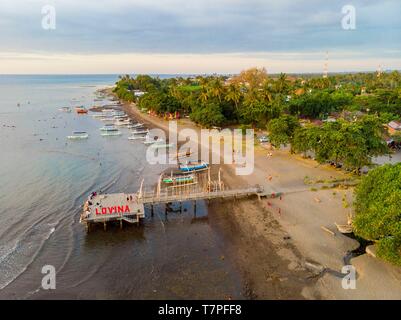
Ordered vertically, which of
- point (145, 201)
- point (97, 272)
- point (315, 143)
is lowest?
point (97, 272)

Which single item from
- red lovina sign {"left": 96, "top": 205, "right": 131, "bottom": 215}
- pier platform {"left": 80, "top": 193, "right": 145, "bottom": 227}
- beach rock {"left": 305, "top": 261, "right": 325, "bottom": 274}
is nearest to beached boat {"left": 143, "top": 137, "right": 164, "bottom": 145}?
pier platform {"left": 80, "top": 193, "right": 145, "bottom": 227}

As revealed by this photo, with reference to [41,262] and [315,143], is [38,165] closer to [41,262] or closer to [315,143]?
[41,262]

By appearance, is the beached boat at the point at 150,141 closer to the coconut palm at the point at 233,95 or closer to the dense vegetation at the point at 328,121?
the dense vegetation at the point at 328,121

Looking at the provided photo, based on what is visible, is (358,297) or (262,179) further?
(262,179)

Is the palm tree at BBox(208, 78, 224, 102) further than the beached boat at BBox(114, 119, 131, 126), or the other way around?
the beached boat at BBox(114, 119, 131, 126)

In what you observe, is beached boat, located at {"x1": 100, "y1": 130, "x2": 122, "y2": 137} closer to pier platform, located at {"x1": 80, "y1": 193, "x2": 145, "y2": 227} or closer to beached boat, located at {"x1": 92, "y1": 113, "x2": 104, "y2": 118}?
beached boat, located at {"x1": 92, "y1": 113, "x2": 104, "y2": 118}

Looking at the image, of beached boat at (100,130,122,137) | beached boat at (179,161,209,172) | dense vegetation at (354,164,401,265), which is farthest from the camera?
beached boat at (100,130,122,137)

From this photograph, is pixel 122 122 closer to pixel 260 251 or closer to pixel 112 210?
pixel 112 210

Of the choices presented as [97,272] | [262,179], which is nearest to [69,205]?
[97,272]
